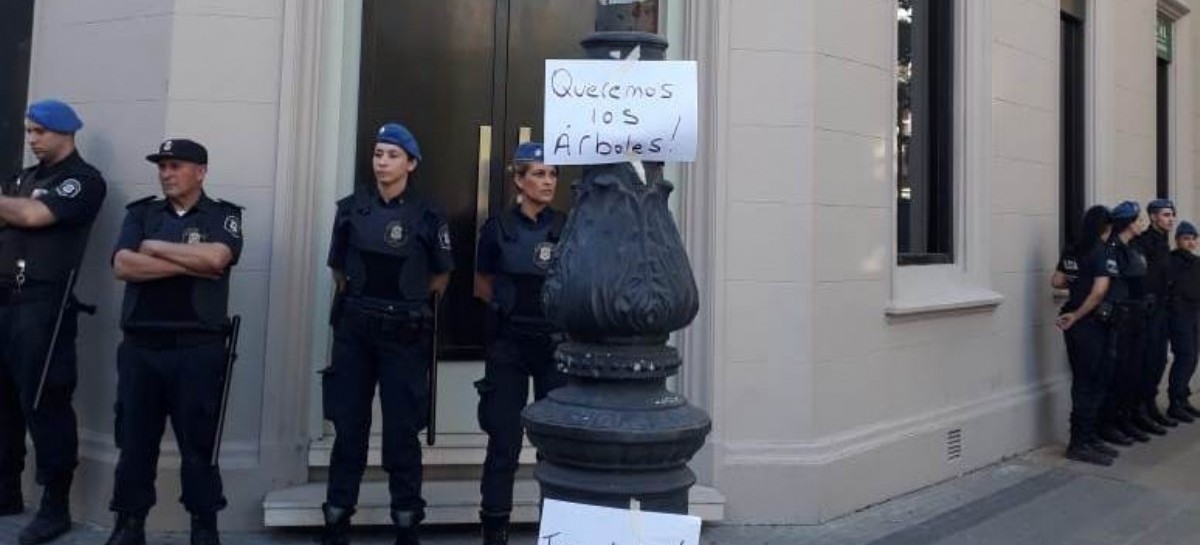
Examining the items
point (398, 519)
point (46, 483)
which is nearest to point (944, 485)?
point (398, 519)

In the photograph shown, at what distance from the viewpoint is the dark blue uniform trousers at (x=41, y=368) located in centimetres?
521

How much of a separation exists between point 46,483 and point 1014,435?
6.71 metres

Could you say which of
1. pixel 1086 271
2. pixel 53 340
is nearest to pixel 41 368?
pixel 53 340

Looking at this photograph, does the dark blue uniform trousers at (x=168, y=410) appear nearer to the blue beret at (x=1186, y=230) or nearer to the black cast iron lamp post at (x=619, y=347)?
the black cast iron lamp post at (x=619, y=347)

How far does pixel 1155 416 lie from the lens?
31.7 feet

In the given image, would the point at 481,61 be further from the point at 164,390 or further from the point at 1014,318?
the point at 1014,318

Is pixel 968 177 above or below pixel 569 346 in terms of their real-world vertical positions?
above

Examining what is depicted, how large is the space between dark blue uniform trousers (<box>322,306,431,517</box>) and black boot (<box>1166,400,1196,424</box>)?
8.17m

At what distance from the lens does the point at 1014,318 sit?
27.1ft

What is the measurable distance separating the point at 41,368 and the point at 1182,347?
9.75 meters

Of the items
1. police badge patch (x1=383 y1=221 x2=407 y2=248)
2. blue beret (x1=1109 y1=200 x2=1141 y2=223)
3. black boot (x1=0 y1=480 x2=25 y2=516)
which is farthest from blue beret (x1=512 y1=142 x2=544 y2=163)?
blue beret (x1=1109 y1=200 x2=1141 y2=223)

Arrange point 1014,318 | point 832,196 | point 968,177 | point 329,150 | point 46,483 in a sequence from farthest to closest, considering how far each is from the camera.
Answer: point 1014,318, point 968,177, point 832,196, point 329,150, point 46,483

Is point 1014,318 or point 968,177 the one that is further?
point 1014,318

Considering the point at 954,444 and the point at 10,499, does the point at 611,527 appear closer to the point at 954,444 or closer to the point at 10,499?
the point at 10,499
